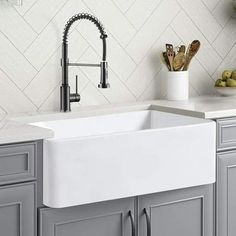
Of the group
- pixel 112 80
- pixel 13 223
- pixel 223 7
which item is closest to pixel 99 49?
pixel 112 80

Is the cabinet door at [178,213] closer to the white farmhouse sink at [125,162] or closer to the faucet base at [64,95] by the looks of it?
the white farmhouse sink at [125,162]

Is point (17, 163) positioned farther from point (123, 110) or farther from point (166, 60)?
point (166, 60)

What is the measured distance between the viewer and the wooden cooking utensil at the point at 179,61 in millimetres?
3393

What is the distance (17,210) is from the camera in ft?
8.04

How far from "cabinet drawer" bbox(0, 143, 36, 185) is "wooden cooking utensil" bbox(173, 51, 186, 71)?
117 cm

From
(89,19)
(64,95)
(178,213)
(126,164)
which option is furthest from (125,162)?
(89,19)

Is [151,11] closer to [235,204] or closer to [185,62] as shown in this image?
[185,62]

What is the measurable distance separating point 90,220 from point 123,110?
0.78 m

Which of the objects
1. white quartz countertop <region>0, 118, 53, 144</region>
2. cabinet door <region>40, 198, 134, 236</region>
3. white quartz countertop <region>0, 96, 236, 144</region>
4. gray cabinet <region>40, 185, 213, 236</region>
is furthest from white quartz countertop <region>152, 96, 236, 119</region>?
white quartz countertop <region>0, 118, 53, 144</region>

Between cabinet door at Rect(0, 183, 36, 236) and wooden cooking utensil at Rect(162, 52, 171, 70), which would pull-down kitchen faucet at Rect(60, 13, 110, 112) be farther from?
cabinet door at Rect(0, 183, 36, 236)

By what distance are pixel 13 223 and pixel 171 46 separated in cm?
137

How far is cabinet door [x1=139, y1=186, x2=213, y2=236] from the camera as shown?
9.02ft

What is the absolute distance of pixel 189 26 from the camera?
359 centimetres

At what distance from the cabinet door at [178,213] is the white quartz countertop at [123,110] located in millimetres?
352
